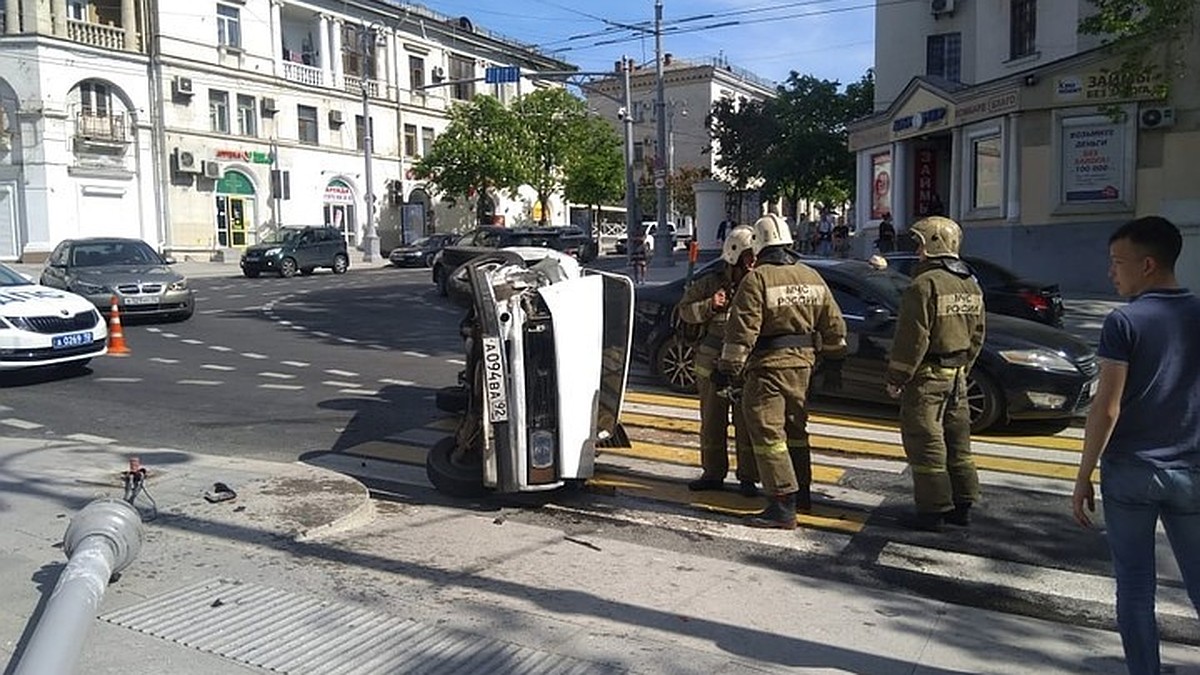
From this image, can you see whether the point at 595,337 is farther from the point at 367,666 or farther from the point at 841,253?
the point at 841,253

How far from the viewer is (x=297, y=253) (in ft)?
110

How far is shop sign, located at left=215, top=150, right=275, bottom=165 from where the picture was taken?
4131cm

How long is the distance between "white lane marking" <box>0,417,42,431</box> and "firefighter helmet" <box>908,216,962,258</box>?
7.56 meters

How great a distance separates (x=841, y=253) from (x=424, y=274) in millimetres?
13659

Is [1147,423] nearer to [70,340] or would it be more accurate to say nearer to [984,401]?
[984,401]

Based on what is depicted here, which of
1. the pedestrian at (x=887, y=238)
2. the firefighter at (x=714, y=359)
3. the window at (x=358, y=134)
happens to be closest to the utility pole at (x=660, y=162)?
the pedestrian at (x=887, y=238)

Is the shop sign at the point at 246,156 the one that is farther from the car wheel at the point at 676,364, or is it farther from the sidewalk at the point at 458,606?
→ the sidewalk at the point at 458,606

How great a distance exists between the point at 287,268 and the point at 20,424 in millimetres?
24907

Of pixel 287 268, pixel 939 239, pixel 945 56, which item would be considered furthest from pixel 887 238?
pixel 287 268

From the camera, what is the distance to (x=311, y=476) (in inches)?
261

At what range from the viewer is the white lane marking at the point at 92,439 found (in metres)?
8.02

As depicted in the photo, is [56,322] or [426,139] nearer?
[56,322]

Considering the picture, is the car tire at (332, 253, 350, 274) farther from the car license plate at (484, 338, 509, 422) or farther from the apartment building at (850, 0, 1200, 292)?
the car license plate at (484, 338, 509, 422)

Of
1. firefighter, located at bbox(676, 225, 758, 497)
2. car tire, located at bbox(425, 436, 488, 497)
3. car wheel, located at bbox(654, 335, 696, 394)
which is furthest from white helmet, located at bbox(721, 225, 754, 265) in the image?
car wheel, located at bbox(654, 335, 696, 394)
